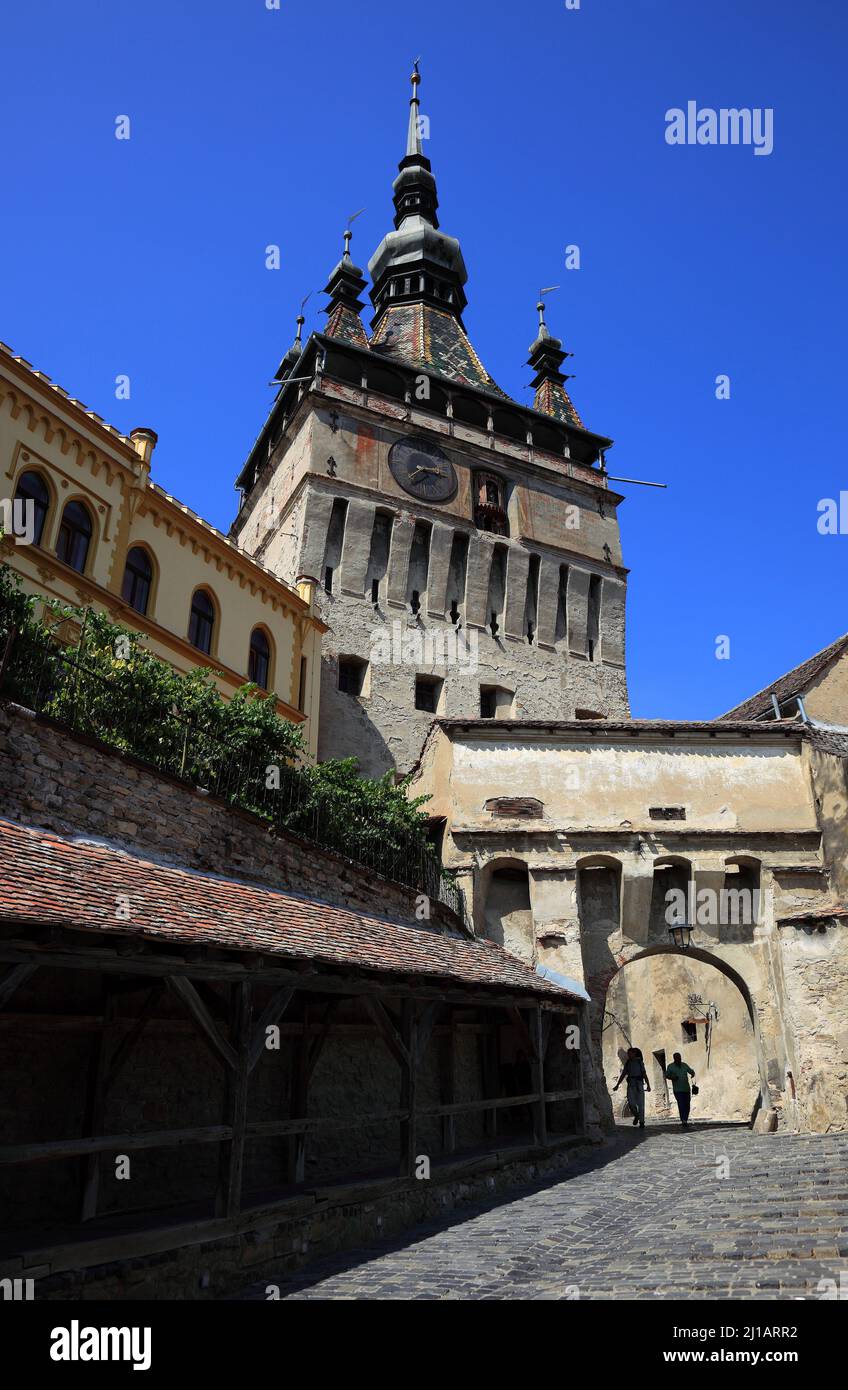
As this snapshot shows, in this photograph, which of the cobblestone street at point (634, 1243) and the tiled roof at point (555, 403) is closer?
the cobblestone street at point (634, 1243)

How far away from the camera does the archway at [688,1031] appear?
80.1 feet

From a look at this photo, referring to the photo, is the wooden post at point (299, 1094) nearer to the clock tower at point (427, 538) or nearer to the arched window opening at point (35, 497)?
the arched window opening at point (35, 497)

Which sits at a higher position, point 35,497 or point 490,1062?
point 35,497

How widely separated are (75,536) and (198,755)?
7800 millimetres

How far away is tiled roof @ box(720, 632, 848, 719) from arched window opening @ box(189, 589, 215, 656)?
48.7 feet

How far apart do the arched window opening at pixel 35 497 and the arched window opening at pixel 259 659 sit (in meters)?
6.06

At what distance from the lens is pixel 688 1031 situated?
26656 millimetres

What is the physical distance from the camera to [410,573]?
29766 mm

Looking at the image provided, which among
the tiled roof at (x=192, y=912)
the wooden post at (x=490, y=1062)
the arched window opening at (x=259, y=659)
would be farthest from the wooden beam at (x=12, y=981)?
the arched window opening at (x=259, y=659)

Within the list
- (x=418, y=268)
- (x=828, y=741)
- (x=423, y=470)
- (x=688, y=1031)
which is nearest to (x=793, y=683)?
(x=828, y=741)

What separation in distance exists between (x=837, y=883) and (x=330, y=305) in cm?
2934

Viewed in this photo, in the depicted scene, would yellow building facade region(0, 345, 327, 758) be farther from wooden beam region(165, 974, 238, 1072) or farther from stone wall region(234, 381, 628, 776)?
wooden beam region(165, 974, 238, 1072)

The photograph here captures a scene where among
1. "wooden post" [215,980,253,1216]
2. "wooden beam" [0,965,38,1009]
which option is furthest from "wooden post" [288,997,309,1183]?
"wooden beam" [0,965,38,1009]

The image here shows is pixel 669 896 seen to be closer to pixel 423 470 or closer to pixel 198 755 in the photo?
pixel 198 755
